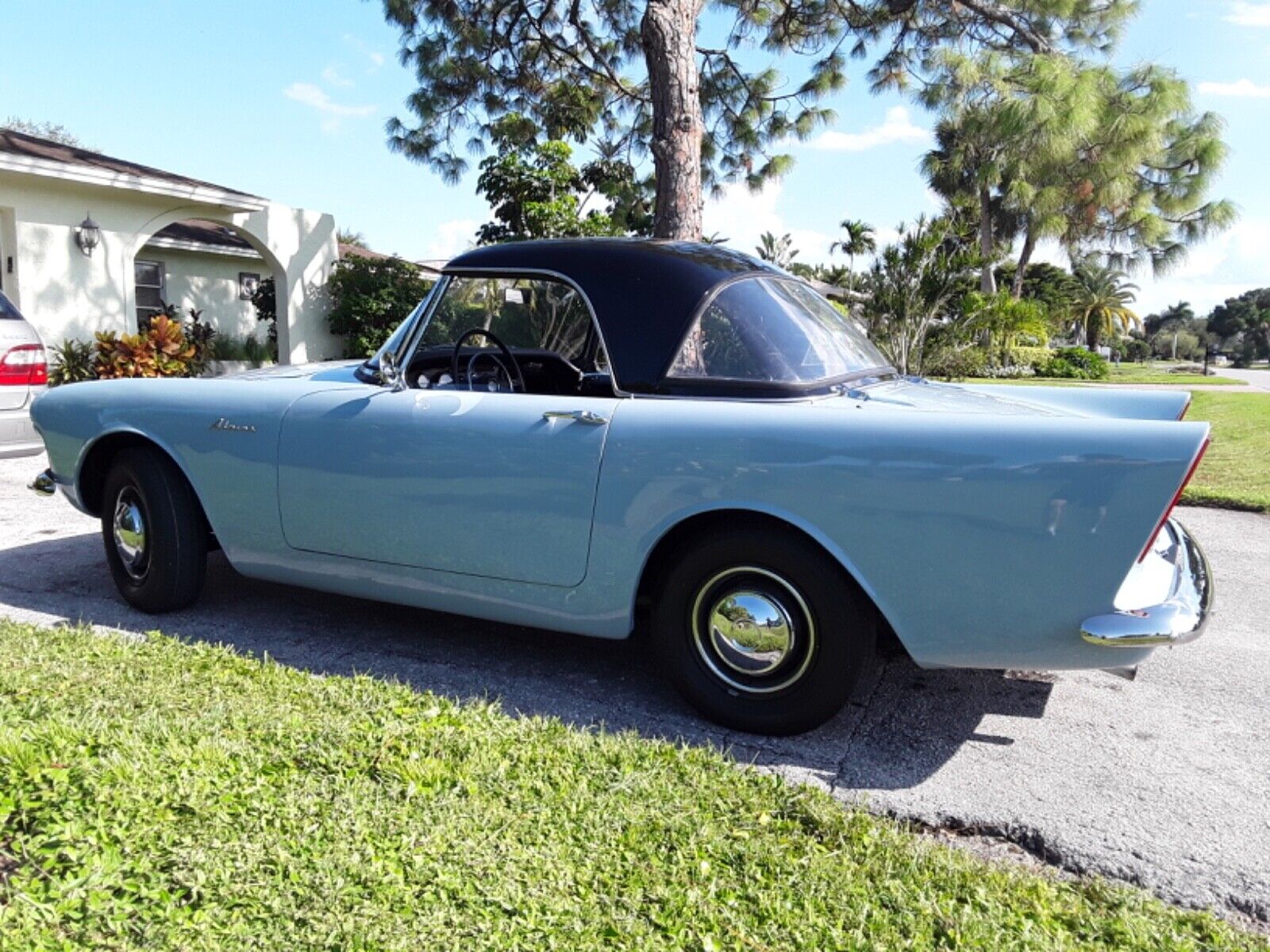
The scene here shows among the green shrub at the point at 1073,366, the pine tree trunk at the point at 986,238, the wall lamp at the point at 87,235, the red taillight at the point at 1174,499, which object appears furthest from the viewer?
the pine tree trunk at the point at 986,238

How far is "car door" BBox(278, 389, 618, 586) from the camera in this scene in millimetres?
3127

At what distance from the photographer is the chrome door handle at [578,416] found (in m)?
3.11

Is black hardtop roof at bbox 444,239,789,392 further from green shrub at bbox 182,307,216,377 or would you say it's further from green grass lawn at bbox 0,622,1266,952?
green shrub at bbox 182,307,216,377

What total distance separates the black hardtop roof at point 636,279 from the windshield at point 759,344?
0.06 metres

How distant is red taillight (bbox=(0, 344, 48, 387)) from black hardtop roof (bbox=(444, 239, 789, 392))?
4.05m

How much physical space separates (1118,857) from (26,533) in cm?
569

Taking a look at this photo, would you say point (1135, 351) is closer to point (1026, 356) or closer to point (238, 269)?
point (1026, 356)

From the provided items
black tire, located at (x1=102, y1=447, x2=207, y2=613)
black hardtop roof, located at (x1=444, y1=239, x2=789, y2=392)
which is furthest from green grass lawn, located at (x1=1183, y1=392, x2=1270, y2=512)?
black tire, located at (x1=102, y1=447, x2=207, y2=613)

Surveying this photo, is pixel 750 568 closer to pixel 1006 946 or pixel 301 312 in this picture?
pixel 1006 946

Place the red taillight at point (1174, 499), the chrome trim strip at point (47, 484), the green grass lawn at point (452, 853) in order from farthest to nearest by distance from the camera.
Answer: the chrome trim strip at point (47, 484) < the red taillight at point (1174, 499) < the green grass lawn at point (452, 853)

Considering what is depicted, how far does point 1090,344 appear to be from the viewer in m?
56.5

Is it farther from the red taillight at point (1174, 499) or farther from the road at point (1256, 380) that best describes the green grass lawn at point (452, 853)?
the road at point (1256, 380)

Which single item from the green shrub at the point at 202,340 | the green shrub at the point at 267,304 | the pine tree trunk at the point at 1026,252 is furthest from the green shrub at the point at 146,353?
the pine tree trunk at the point at 1026,252

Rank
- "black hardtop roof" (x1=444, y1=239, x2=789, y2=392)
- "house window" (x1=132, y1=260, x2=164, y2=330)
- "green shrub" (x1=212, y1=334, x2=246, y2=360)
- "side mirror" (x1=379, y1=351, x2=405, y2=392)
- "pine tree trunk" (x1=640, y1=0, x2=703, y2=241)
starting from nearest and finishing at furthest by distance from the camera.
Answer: "black hardtop roof" (x1=444, y1=239, x2=789, y2=392), "side mirror" (x1=379, y1=351, x2=405, y2=392), "pine tree trunk" (x1=640, y1=0, x2=703, y2=241), "green shrub" (x1=212, y1=334, x2=246, y2=360), "house window" (x1=132, y1=260, x2=164, y2=330)
